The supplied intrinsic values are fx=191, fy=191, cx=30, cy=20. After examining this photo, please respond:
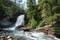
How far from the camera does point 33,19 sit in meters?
33.3

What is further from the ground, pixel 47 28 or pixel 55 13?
pixel 55 13

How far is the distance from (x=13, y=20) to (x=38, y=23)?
8.13 meters

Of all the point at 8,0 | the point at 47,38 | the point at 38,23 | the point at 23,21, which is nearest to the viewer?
the point at 47,38

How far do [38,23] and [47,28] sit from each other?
7.03 meters

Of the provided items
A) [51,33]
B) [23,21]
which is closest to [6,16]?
[23,21]

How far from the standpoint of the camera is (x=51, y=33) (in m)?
24.9

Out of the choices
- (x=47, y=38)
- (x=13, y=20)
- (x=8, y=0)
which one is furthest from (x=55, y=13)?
(x=8, y=0)

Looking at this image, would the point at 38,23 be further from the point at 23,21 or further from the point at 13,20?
the point at 13,20

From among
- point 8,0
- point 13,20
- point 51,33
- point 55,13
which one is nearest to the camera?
point 51,33

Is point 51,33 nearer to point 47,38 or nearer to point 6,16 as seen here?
point 47,38

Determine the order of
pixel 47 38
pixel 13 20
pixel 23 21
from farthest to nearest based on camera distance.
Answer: pixel 13 20 → pixel 23 21 → pixel 47 38

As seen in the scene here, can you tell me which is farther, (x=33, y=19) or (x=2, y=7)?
(x=2, y=7)

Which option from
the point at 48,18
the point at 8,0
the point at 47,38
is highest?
the point at 8,0

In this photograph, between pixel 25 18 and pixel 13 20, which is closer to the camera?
pixel 25 18
